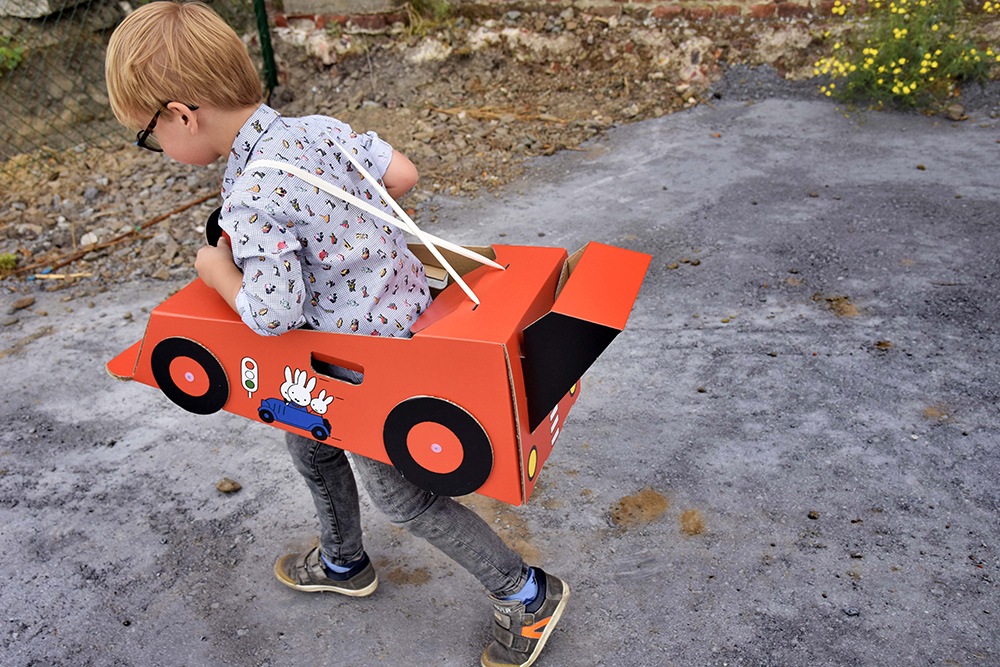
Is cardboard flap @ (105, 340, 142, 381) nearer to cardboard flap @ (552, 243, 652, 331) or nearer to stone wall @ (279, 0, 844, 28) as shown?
cardboard flap @ (552, 243, 652, 331)

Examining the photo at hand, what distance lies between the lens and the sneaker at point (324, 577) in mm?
1858

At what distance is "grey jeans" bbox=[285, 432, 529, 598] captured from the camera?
1.50 meters

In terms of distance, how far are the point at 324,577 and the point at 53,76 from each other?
4.52m

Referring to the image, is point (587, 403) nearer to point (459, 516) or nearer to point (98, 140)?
point (459, 516)

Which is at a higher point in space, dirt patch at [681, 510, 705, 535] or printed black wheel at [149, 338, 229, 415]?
printed black wheel at [149, 338, 229, 415]

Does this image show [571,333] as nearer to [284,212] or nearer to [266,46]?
[284,212]

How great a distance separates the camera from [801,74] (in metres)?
4.61

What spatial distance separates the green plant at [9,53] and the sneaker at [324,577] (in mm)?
4414

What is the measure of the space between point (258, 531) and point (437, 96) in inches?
139

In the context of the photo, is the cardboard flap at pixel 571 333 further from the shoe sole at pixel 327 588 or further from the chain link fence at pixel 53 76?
the chain link fence at pixel 53 76

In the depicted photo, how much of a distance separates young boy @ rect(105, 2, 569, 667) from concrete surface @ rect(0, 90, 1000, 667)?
0.43 metres

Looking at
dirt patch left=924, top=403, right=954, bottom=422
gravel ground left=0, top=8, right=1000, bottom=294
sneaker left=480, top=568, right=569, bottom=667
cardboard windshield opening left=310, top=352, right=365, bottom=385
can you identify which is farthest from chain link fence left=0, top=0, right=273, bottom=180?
dirt patch left=924, top=403, right=954, bottom=422

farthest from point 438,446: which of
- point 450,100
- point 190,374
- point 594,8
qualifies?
point 594,8

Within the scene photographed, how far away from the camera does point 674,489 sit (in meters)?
2.09
